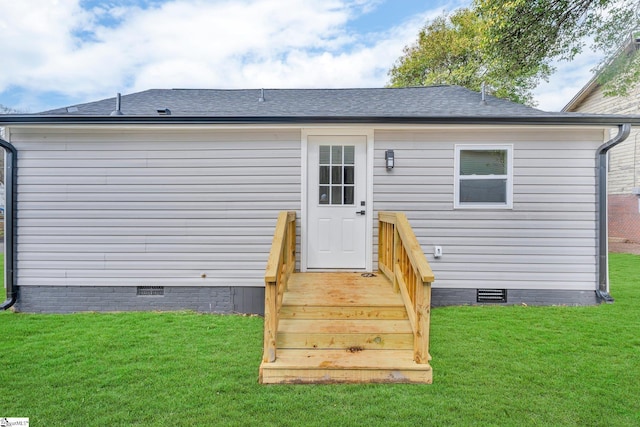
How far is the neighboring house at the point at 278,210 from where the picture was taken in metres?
4.52

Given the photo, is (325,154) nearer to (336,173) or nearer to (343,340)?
(336,173)

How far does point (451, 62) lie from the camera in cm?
1556

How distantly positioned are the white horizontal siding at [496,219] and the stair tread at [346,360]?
6.87 ft

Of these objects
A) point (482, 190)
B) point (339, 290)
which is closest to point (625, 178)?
point (482, 190)

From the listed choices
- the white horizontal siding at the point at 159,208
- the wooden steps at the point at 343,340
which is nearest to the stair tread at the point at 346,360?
the wooden steps at the point at 343,340

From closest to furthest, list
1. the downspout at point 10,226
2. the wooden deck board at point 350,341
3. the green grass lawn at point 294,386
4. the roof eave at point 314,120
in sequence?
the green grass lawn at point 294,386 < the wooden deck board at point 350,341 < the roof eave at point 314,120 < the downspout at point 10,226

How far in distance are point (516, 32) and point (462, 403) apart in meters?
7.98

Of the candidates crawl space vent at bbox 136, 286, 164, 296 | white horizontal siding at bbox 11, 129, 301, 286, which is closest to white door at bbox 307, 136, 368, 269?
white horizontal siding at bbox 11, 129, 301, 286

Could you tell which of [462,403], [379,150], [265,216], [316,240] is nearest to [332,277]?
[316,240]

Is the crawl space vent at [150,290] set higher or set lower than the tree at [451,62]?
lower

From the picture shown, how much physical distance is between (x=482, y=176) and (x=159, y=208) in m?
4.67

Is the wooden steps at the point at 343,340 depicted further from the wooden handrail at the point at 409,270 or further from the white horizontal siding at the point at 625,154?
the white horizontal siding at the point at 625,154

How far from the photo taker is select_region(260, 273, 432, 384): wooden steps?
103 inches

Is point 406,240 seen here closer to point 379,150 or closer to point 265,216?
point 379,150
